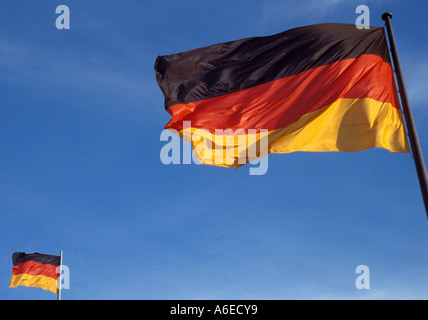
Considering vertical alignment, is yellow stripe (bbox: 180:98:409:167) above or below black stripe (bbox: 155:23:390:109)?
below

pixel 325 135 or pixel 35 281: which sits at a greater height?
pixel 35 281

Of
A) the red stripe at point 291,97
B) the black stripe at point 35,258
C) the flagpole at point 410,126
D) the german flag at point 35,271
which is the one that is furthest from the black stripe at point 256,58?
the black stripe at point 35,258

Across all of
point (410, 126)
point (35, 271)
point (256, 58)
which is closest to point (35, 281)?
point (35, 271)

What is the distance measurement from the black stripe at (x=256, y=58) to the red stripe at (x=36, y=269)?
26.5m

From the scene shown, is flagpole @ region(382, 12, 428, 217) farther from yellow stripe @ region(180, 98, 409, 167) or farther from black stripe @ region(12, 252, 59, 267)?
black stripe @ region(12, 252, 59, 267)

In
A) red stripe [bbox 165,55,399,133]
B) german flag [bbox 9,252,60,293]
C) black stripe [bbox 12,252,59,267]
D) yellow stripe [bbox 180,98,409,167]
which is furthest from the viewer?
black stripe [bbox 12,252,59,267]

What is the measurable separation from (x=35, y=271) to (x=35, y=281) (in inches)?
26.0

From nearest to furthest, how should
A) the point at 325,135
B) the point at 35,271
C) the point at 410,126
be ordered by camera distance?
1. the point at 410,126
2. the point at 325,135
3. the point at 35,271

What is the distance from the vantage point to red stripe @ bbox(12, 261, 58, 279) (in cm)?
3553

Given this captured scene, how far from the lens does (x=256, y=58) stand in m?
12.9

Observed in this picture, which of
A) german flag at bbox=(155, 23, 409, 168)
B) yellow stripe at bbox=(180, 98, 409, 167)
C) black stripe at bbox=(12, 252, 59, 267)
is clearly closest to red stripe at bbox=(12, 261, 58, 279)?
black stripe at bbox=(12, 252, 59, 267)

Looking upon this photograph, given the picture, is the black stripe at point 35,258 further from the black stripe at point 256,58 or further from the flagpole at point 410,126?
the flagpole at point 410,126

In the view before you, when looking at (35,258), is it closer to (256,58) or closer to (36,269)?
(36,269)

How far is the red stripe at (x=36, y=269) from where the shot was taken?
3553 centimetres
